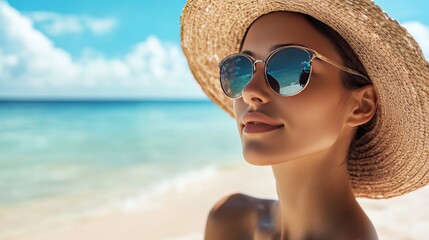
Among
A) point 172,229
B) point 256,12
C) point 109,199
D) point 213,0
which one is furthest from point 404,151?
point 109,199

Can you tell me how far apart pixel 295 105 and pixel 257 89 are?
13 cm

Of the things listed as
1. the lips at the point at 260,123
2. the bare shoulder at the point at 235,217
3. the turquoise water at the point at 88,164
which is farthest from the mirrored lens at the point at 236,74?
the turquoise water at the point at 88,164

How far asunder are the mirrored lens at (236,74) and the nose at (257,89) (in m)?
0.03

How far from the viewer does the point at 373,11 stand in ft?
5.19

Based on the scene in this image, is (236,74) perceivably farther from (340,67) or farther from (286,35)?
(340,67)

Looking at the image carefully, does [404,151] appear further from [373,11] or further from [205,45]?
[205,45]

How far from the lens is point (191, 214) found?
632 cm

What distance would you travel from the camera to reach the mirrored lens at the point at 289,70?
1.68 meters

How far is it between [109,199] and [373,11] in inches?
257

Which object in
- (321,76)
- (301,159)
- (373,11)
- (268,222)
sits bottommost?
(268,222)

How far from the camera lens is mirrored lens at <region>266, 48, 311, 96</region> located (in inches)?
66.2

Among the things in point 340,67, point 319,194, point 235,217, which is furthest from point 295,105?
point 235,217

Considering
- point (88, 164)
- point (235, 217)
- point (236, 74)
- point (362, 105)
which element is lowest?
point (235, 217)

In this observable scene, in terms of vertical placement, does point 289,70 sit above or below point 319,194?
above
